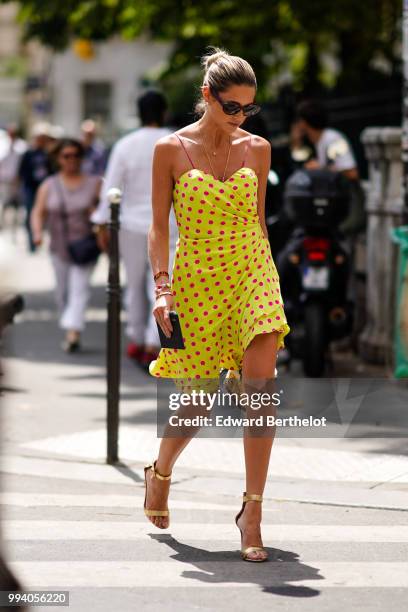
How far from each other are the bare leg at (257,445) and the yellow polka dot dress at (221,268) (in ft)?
0.17

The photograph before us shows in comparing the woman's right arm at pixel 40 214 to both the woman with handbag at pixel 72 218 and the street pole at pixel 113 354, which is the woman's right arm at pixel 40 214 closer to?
the woman with handbag at pixel 72 218

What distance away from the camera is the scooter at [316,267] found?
10.3m

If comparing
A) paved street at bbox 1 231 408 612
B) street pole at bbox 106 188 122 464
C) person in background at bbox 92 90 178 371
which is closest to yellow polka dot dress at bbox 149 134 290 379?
paved street at bbox 1 231 408 612

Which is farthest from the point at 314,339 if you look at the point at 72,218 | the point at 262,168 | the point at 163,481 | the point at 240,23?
the point at 240,23

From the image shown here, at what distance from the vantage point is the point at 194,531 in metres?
6.30

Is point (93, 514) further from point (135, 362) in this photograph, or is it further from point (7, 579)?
point (135, 362)

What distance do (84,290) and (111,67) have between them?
38.1 metres

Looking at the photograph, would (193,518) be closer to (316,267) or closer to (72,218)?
(316,267)

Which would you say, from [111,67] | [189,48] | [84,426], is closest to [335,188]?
[84,426]

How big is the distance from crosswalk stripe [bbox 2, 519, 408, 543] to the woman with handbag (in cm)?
651

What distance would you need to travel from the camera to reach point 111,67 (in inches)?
1981

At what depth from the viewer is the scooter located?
10.3 meters

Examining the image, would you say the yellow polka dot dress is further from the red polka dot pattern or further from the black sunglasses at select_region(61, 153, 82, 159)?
the black sunglasses at select_region(61, 153, 82, 159)

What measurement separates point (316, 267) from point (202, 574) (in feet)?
16.4
